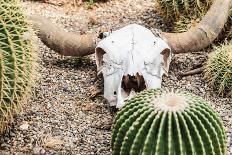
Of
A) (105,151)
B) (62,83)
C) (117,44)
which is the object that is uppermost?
(117,44)

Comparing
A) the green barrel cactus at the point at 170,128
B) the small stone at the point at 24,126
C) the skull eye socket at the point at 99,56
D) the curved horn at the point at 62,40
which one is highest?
the curved horn at the point at 62,40

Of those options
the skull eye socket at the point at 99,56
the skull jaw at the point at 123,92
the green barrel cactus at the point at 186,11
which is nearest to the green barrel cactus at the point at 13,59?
the skull jaw at the point at 123,92

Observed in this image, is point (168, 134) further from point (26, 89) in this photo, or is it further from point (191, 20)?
point (191, 20)

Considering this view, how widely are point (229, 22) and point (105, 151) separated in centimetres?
196

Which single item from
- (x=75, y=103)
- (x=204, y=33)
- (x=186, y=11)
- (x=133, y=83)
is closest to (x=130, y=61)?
(x=133, y=83)

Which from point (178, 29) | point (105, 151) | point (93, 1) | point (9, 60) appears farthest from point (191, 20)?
point (9, 60)

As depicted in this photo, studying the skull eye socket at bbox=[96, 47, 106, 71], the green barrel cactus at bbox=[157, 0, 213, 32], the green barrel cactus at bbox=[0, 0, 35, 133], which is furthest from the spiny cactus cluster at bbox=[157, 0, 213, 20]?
the green barrel cactus at bbox=[0, 0, 35, 133]

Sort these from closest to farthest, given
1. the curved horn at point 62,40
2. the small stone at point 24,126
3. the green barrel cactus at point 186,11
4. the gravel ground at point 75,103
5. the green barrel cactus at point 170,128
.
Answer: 1. the green barrel cactus at point 170,128
2. the gravel ground at point 75,103
3. the small stone at point 24,126
4. the curved horn at point 62,40
5. the green barrel cactus at point 186,11

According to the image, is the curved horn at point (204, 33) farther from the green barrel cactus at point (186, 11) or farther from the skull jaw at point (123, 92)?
the skull jaw at point (123, 92)

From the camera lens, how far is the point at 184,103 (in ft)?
11.4

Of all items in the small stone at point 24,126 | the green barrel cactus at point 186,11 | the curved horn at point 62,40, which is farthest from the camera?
the green barrel cactus at point 186,11

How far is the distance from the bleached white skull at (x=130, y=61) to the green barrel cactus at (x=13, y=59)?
73 cm

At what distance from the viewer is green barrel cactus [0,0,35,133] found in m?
3.66

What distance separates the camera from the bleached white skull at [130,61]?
4465 millimetres
